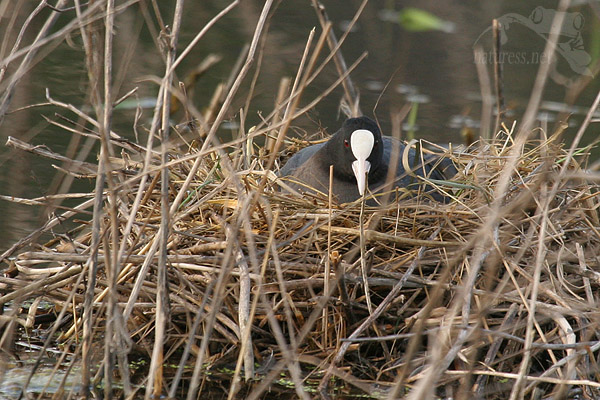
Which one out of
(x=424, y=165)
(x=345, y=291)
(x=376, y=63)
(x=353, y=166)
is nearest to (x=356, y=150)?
(x=353, y=166)

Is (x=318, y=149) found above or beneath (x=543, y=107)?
above

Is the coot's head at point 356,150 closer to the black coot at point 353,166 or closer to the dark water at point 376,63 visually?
the black coot at point 353,166

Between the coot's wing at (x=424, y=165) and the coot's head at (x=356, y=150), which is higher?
the coot's head at (x=356, y=150)

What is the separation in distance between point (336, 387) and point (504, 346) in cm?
55

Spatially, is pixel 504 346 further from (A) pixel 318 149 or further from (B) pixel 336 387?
(A) pixel 318 149

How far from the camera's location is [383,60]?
284 inches

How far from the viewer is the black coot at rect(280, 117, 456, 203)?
129 inches

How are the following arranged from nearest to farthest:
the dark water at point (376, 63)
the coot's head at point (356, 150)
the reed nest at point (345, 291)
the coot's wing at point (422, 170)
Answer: the reed nest at point (345, 291)
the coot's head at point (356, 150)
the coot's wing at point (422, 170)
the dark water at point (376, 63)

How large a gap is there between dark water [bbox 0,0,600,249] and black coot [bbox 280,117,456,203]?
5.72ft

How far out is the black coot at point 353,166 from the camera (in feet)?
10.7

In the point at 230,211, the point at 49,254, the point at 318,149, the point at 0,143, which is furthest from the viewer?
the point at 0,143

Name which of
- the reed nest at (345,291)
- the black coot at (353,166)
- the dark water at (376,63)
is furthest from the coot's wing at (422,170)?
the dark water at (376,63)

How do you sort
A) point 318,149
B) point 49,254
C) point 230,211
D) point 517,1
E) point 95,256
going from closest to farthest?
point 95,256, point 49,254, point 230,211, point 318,149, point 517,1

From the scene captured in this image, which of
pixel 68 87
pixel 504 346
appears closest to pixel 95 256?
pixel 504 346
